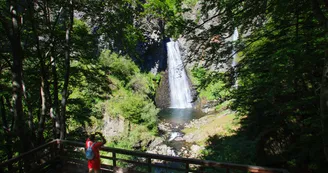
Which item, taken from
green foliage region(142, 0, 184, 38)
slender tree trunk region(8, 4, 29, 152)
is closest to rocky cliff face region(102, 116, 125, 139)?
slender tree trunk region(8, 4, 29, 152)

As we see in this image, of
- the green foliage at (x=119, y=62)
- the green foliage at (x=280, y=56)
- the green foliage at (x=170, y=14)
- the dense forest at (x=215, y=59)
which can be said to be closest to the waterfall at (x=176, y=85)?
the green foliage at (x=119, y=62)

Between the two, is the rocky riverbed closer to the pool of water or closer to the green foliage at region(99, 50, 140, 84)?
the pool of water

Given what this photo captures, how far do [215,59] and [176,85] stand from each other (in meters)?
23.0

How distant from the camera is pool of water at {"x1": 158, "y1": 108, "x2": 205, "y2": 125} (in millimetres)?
20172

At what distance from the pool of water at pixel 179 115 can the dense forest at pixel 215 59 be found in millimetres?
9111

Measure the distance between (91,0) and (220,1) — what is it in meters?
3.87

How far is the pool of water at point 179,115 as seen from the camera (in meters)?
20.2

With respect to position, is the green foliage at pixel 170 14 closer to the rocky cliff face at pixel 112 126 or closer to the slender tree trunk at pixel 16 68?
the slender tree trunk at pixel 16 68

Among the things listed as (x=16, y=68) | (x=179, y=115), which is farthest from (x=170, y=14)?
(x=179, y=115)

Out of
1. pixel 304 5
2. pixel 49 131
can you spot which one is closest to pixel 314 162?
pixel 304 5

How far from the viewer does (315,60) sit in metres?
3.95

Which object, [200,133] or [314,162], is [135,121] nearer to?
[200,133]

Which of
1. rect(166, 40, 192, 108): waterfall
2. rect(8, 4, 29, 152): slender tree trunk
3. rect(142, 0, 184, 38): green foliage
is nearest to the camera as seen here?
rect(8, 4, 29, 152): slender tree trunk

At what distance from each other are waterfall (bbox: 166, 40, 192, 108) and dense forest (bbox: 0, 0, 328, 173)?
15327mm
